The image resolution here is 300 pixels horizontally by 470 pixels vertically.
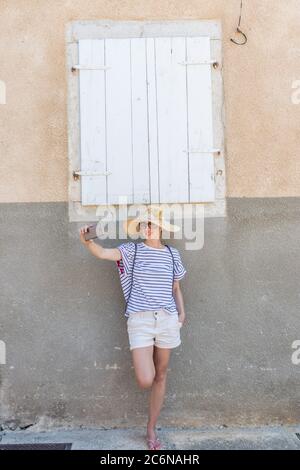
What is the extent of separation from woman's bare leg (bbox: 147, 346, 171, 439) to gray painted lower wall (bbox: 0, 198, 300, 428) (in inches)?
14.1

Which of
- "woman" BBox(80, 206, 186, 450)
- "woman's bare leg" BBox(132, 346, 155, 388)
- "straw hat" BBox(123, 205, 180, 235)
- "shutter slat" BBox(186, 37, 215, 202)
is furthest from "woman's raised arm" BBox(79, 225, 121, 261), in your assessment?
"shutter slat" BBox(186, 37, 215, 202)

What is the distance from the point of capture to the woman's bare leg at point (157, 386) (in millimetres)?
4418

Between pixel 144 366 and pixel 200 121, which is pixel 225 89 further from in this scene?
pixel 144 366

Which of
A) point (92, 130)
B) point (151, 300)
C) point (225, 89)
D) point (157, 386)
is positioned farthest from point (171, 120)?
point (157, 386)

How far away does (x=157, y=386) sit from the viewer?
14.6 ft

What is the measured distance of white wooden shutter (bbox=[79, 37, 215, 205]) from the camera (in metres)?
4.88

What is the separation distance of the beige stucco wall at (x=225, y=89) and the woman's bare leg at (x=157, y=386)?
152 centimetres

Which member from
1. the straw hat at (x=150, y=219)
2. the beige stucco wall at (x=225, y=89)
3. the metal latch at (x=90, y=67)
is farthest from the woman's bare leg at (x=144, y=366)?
the metal latch at (x=90, y=67)

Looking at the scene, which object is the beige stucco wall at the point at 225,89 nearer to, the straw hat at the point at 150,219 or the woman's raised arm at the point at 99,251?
the straw hat at the point at 150,219

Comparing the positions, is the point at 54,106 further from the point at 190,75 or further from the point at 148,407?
the point at 148,407

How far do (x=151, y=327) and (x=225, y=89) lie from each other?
2123mm

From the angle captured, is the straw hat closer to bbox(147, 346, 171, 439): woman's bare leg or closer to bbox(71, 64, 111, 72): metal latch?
bbox(147, 346, 171, 439): woman's bare leg
